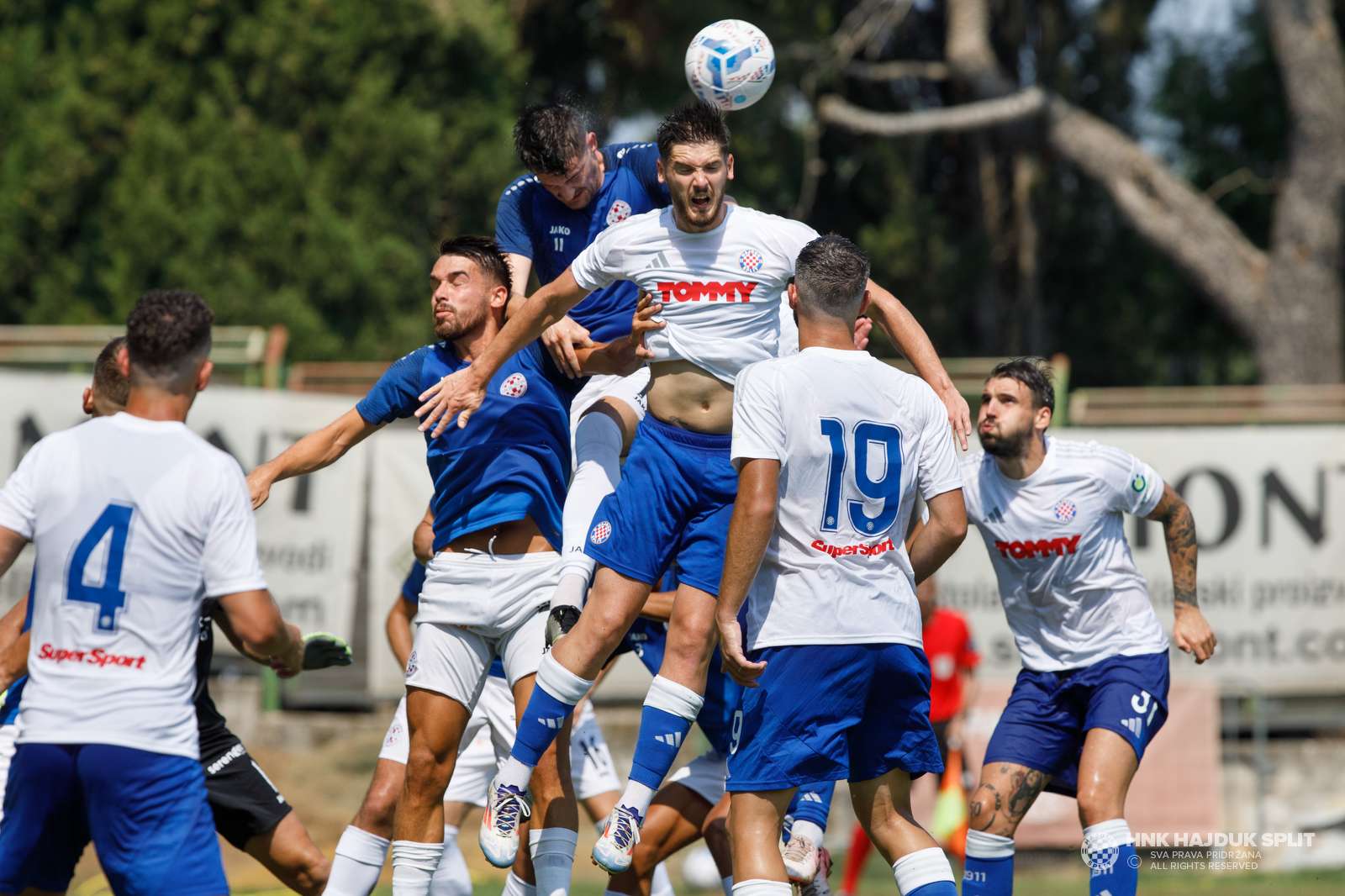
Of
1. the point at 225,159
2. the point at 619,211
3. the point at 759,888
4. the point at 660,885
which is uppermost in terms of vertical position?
the point at 225,159

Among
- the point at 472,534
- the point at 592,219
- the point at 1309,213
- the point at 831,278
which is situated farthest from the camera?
the point at 1309,213

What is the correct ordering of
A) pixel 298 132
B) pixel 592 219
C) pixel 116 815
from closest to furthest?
pixel 116 815 → pixel 592 219 → pixel 298 132

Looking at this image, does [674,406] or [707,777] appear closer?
[674,406]

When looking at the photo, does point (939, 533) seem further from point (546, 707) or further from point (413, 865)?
point (413, 865)

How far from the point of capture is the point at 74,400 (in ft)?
35.4

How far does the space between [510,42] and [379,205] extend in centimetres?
273

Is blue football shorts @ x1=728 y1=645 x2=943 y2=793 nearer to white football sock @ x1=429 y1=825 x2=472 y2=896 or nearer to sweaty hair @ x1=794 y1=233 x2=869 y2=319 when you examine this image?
sweaty hair @ x1=794 y1=233 x2=869 y2=319

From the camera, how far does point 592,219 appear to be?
20.3 feet

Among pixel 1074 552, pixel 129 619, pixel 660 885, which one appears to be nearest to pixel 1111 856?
pixel 1074 552

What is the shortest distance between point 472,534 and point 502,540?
133 mm

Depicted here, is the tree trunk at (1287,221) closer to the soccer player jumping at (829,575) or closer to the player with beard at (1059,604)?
the player with beard at (1059,604)

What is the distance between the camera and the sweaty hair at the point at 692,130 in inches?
203

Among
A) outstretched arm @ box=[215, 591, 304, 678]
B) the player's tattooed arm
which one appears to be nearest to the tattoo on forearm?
the player's tattooed arm

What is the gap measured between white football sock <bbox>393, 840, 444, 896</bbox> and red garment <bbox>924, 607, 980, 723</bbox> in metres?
5.14
